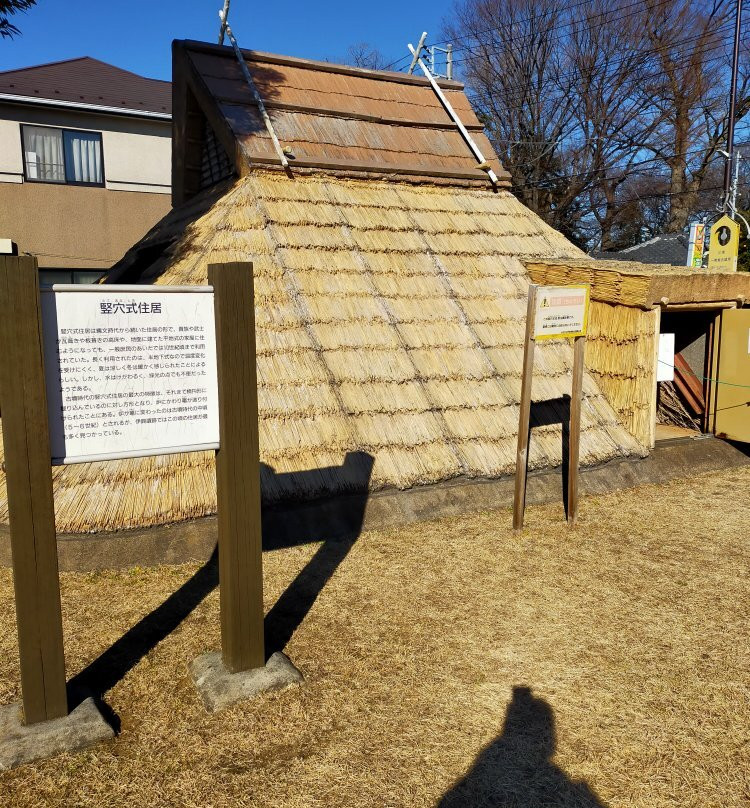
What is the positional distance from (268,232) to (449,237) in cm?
270

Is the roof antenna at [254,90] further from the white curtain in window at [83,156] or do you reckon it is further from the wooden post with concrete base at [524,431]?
the white curtain in window at [83,156]

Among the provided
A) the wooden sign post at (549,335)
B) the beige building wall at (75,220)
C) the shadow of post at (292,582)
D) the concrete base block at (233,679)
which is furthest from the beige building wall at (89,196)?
the concrete base block at (233,679)

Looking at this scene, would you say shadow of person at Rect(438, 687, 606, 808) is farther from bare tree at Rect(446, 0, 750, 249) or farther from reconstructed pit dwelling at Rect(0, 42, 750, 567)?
bare tree at Rect(446, 0, 750, 249)

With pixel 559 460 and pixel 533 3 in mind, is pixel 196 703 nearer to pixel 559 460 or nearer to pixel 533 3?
pixel 559 460

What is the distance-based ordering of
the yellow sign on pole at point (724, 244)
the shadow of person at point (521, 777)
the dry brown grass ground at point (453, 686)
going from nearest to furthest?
the shadow of person at point (521, 777), the dry brown grass ground at point (453, 686), the yellow sign on pole at point (724, 244)

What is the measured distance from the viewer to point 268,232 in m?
8.76


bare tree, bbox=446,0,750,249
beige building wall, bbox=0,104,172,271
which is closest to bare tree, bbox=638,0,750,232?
bare tree, bbox=446,0,750,249

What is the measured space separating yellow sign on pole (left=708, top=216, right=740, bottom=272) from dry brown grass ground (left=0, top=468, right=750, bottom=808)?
1103cm

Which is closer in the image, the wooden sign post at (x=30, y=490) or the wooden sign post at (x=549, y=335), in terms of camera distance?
the wooden sign post at (x=30, y=490)

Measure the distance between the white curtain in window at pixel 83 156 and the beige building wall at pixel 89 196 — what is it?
0.21m

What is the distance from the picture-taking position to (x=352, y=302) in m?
8.47

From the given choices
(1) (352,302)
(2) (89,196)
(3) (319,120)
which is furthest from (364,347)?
(2) (89,196)

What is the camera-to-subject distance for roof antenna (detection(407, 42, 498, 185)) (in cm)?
1146

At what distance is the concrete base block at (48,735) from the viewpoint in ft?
12.3
